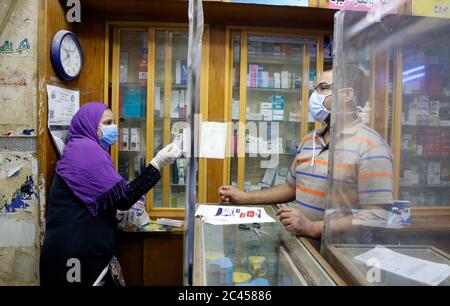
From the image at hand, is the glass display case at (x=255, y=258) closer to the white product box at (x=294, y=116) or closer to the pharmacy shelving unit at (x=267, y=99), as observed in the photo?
the pharmacy shelving unit at (x=267, y=99)

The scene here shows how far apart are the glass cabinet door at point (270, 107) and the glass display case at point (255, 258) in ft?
3.57

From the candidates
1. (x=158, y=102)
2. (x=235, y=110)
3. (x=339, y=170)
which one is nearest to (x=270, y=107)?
(x=235, y=110)

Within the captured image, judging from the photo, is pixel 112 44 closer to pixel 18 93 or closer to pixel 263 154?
pixel 18 93

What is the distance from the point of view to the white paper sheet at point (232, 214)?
1.43m

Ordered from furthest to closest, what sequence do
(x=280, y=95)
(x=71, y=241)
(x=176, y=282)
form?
1. (x=280, y=95)
2. (x=176, y=282)
3. (x=71, y=241)

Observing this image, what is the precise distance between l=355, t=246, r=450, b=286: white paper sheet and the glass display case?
187mm

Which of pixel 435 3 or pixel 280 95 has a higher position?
pixel 435 3

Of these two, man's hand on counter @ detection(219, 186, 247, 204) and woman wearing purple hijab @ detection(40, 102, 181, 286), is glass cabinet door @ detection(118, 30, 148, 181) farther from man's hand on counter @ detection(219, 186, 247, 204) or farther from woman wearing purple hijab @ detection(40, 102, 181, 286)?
man's hand on counter @ detection(219, 186, 247, 204)

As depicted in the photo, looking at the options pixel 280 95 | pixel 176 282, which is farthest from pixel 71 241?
pixel 280 95

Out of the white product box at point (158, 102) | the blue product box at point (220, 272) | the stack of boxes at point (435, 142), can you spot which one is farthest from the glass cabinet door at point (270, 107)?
the blue product box at point (220, 272)

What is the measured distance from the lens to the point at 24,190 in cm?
180
